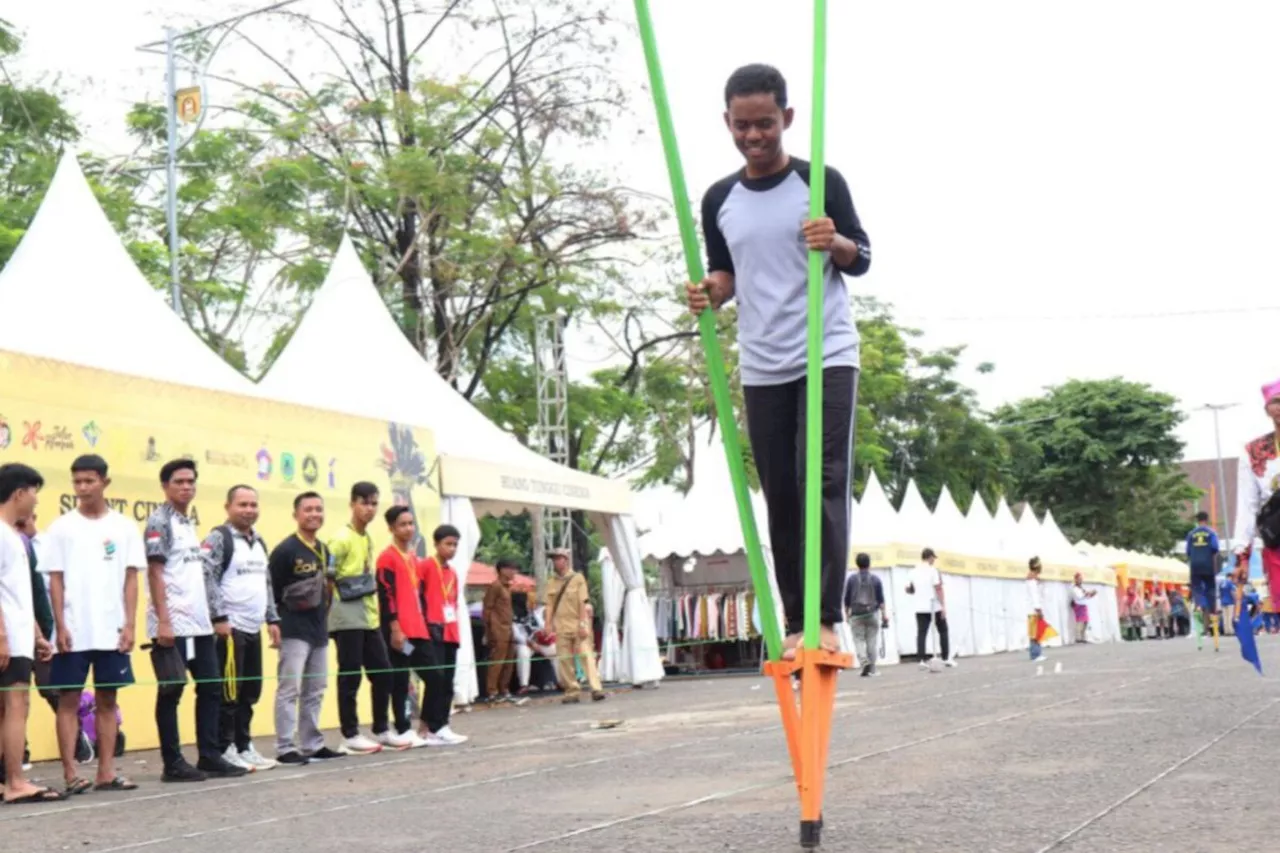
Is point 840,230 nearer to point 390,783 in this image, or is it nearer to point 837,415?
point 837,415

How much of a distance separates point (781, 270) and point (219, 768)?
6868 millimetres

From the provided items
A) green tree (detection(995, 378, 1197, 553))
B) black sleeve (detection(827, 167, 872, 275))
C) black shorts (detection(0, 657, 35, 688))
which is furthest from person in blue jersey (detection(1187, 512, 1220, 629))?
green tree (detection(995, 378, 1197, 553))

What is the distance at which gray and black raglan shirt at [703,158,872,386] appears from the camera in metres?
4.98

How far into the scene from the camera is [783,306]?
5.07 m

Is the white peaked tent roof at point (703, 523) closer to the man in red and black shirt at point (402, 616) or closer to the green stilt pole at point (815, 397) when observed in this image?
the man in red and black shirt at point (402, 616)

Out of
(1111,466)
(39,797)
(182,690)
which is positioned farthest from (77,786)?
(1111,466)

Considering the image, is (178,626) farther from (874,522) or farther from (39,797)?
(874,522)

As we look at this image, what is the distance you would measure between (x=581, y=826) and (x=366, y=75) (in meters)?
28.2

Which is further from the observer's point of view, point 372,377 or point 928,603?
point 928,603

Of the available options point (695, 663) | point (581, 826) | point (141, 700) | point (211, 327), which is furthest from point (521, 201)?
point (581, 826)

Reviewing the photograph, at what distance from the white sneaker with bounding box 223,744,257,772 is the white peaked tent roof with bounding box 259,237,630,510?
23.9 feet

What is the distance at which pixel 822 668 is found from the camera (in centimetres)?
464

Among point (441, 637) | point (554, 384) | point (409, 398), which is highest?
point (554, 384)

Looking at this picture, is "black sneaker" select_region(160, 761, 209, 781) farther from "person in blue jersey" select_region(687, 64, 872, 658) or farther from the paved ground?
"person in blue jersey" select_region(687, 64, 872, 658)
